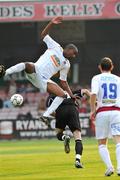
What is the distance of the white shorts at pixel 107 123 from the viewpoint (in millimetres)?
15201

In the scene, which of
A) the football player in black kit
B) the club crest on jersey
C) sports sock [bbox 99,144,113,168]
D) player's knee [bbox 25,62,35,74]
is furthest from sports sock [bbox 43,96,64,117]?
sports sock [bbox 99,144,113,168]

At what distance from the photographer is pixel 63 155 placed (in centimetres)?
2183

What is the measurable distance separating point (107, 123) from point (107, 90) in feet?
1.99

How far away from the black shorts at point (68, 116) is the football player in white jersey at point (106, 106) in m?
2.71

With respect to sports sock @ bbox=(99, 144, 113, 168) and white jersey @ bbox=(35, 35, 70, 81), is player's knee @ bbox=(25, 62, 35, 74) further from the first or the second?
sports sock @ bbox=(99, 144, 113, 168)

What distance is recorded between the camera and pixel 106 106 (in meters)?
15.3

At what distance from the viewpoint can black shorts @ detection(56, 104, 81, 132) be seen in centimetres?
1814

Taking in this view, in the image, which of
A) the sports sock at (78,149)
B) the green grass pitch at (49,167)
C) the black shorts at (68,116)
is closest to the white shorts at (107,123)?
the green grass pitch at (49,167)

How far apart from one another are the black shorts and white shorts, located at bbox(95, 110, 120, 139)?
269 cm

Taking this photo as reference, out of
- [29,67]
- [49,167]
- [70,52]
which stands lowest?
[49,167]

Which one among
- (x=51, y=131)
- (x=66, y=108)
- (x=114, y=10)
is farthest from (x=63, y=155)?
(x=114, y=10)

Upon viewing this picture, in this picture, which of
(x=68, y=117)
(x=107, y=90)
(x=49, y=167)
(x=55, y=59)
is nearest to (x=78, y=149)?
(x=49, y=167)

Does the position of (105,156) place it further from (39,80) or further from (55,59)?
(55,59)

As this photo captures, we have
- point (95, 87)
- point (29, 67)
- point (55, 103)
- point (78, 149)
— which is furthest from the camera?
point (55, 103)
